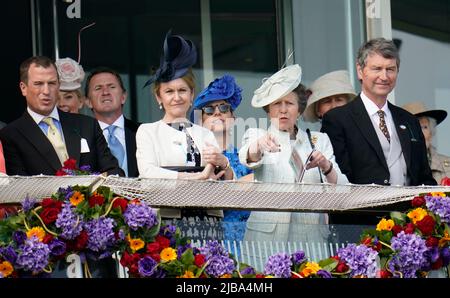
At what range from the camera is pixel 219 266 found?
8664 mm

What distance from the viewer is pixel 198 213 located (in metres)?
9.00

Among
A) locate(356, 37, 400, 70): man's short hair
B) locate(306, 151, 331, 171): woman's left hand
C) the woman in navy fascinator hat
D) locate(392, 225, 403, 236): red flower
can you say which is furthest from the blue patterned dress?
locate(356, 37, 400, 70): man's short hair

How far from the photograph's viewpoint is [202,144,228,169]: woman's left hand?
9.45m

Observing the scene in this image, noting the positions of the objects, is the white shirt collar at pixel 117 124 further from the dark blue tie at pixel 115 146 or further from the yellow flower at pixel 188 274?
the yellow flower at pixel 188 274

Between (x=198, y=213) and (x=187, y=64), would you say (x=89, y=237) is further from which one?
(x=187, y=64)

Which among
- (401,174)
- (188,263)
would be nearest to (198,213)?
(188,263)

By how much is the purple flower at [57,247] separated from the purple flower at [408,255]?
1.82 metres

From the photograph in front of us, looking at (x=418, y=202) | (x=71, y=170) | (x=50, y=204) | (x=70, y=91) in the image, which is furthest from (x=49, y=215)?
(x=70, y=91)

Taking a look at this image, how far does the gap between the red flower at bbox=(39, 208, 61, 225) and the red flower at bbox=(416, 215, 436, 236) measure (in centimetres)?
203

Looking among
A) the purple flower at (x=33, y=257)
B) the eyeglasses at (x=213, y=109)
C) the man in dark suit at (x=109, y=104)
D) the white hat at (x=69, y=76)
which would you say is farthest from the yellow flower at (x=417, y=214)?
the white hat at (x=69, y=76)

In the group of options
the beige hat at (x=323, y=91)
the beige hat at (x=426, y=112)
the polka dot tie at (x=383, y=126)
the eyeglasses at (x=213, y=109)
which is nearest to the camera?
the eyeglasses at (x=213, y=109)

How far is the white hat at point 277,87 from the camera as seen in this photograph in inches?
402

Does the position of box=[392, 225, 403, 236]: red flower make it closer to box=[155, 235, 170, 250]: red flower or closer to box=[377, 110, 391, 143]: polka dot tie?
box=[155, 235, 170, 250]: red flower
